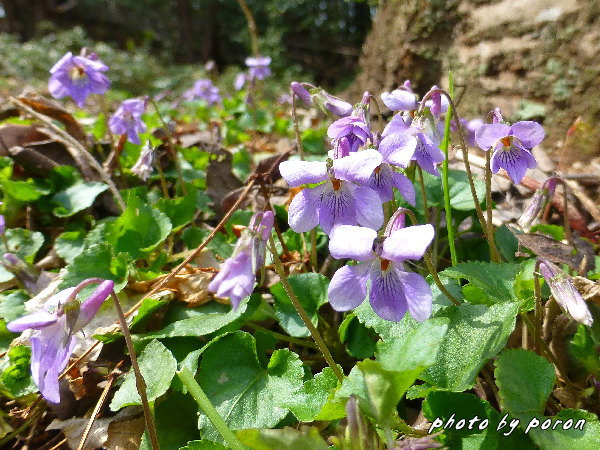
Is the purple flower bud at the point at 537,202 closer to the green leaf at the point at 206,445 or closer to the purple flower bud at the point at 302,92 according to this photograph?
the purple flower bud at the point at 302,92

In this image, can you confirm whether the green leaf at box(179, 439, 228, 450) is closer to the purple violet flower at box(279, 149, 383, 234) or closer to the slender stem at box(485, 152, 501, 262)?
the purple violet flower at box(279, 149, 383, 234)

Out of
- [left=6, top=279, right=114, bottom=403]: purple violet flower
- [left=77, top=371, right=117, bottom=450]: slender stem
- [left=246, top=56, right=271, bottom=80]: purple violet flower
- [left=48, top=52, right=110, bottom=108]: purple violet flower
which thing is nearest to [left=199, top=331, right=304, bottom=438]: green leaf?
[left=77, top=371, right=117, bottom=450]: slender stem

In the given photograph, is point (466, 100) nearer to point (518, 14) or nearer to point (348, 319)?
point (518, 14)

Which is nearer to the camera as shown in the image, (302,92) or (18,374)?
(18,374)

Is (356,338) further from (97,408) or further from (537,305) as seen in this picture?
(97,408)

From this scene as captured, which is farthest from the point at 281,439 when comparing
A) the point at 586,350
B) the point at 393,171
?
the point at 586,350

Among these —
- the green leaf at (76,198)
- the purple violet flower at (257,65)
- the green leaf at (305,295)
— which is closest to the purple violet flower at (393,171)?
the green leaf at (305,295)
